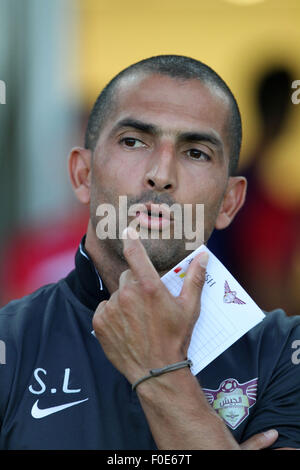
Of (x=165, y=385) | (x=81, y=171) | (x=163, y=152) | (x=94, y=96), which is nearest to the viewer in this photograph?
(x=165, y=385)

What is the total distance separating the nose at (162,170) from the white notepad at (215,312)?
1.05ft

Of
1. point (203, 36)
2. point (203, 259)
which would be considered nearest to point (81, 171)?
point (203, 259)

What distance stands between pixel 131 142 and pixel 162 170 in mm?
233

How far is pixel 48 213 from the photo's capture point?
13.6 ft

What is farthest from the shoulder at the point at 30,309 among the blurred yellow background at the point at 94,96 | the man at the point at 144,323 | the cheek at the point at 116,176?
the blurred yellow background at the point at 94,96

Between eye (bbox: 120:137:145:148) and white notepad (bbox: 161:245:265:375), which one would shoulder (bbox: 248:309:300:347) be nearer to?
white notepad (bbox: 161:245:265:375)

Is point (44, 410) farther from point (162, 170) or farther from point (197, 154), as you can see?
point (197, 154)

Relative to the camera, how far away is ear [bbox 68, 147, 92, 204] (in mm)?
2730

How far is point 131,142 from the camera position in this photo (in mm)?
2482

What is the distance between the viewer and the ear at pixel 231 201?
2801mm

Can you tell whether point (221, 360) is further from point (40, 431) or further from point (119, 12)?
point (119, 12)

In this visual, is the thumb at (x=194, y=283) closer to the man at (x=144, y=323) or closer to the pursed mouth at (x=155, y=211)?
the man at (x=144, y=323)

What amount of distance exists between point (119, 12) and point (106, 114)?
7.13 feet

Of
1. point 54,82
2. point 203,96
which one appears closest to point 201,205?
point 203,96
